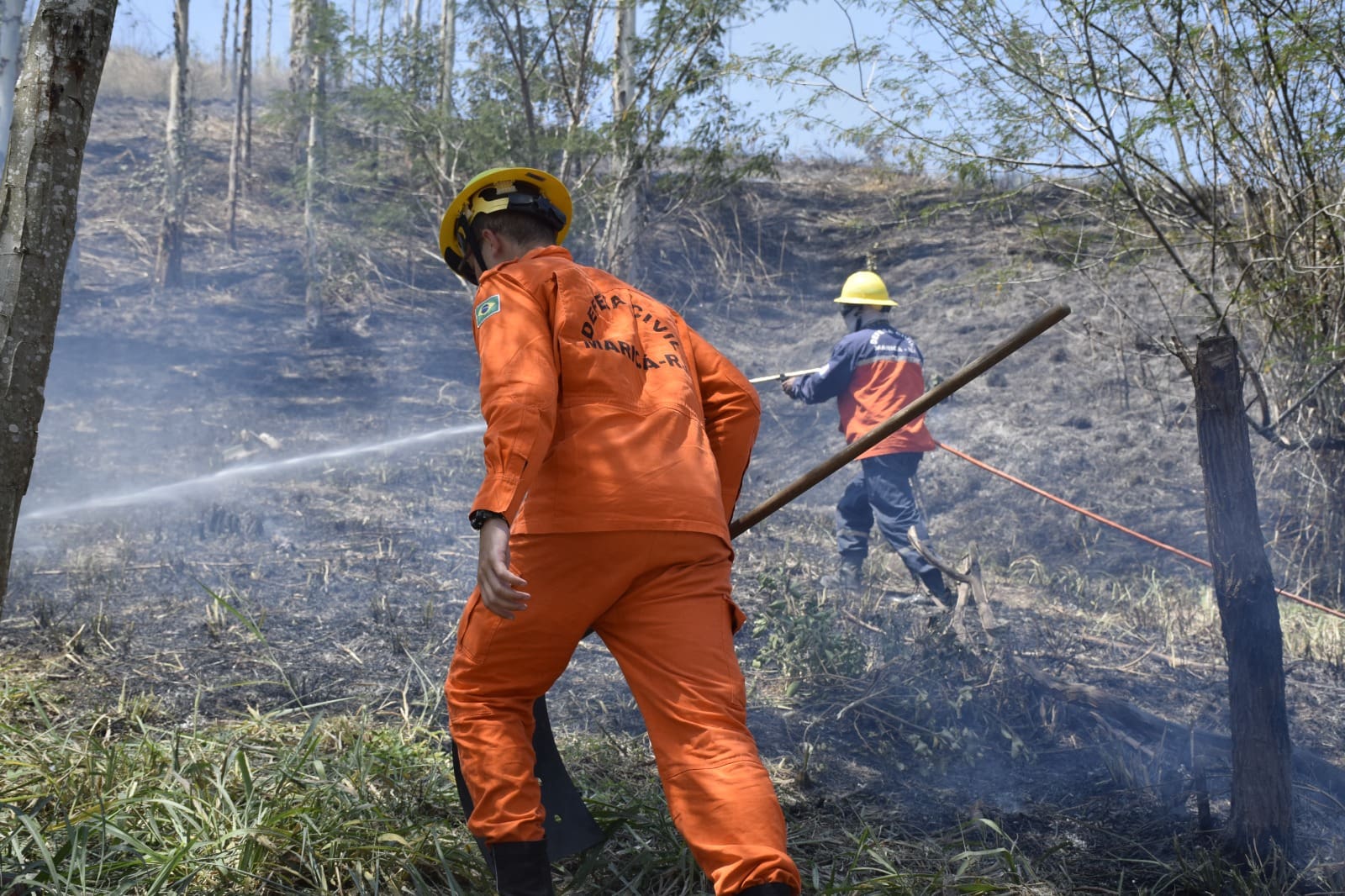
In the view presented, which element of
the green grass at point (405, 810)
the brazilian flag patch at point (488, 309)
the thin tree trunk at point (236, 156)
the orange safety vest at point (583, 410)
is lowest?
the green grass at point (405, 810)

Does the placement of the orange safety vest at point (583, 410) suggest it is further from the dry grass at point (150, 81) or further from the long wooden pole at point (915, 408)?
the dry grass at point (150, 81)

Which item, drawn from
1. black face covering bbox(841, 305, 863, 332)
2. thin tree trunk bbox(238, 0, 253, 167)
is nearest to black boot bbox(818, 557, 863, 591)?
black face covering bbox(841, 305, 863, 332)

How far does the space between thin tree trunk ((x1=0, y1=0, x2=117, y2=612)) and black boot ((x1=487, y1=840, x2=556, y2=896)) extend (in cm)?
122

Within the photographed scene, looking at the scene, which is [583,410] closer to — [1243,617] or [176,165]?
[1243,617]

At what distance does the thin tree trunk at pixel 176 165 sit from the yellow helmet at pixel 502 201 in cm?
1261

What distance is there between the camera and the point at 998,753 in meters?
3.87

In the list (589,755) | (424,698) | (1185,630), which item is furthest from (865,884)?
(1185,630)

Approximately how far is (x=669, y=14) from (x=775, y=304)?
18.1 feet

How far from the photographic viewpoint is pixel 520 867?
2223mm

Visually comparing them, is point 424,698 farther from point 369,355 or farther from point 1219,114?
point 369,355

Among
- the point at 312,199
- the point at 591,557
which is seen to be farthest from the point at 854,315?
the point at 312,199

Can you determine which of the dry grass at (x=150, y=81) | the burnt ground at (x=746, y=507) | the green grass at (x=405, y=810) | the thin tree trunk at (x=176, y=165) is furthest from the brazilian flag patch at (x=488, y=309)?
the dry grass at (x=150, y=81)

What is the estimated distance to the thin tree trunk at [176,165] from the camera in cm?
1347

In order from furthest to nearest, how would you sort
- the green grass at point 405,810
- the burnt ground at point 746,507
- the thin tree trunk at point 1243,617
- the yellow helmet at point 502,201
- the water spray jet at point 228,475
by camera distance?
the water spray jet at point 228,475 → the burnt ground at point 746,507 → the thin tree trunk at point 1243,617 → the yellow helmet at point 502,201 → the green grass at point 405,810
